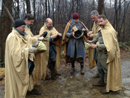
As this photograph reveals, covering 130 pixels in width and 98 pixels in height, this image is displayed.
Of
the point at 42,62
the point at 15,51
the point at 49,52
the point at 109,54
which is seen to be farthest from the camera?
the point at 49,52

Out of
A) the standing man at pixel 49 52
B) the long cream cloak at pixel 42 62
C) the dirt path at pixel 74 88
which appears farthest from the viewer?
the standing man at pixel 49 52

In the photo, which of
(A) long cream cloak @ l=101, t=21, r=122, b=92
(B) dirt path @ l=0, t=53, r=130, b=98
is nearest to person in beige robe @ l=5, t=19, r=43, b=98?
(B) dirt path @ l=0, t=53, r=130, b=98

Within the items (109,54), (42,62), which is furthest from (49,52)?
(109,54)

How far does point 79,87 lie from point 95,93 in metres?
0.65

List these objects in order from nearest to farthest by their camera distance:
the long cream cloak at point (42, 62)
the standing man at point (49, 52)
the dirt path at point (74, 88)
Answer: the dirt path at point (74, 88) < the long cream cloak at point (42, 62) < the standing man at point (49, 52)

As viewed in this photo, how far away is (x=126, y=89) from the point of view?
4039 mm

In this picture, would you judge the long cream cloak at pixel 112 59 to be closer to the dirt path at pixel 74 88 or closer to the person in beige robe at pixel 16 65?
the dirt path at pixel 74 88

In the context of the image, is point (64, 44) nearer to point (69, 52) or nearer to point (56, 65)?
point (69, 52)

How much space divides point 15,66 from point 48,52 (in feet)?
6.41

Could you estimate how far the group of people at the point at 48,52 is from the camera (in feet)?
9.30

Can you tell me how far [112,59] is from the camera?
351 centimetres

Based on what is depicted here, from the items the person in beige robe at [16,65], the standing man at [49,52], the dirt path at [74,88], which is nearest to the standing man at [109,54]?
the dirt path at [74,88]

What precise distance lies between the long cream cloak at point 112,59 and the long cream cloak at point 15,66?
2148mm

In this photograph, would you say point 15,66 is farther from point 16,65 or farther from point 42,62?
point 42,62
